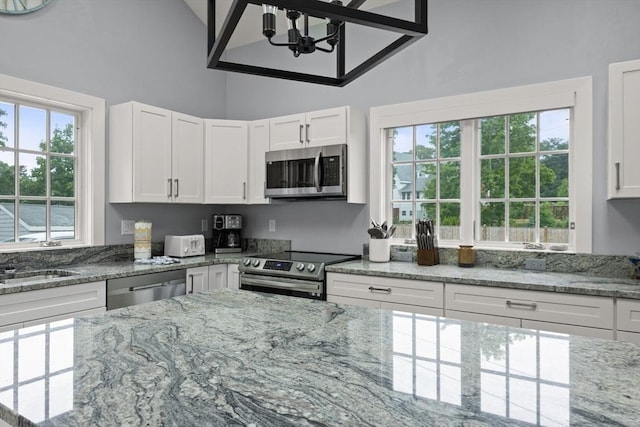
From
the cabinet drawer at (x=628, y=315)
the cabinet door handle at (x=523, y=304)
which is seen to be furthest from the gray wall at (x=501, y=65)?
the cabinet door handle at (x=523, y=304)

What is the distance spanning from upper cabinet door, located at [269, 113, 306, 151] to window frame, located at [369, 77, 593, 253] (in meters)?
0.64

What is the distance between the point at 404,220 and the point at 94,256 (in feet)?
8.69

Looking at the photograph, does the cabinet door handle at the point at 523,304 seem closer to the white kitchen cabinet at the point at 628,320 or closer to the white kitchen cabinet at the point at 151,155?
the white kitchen cabinet at the point at 628,320

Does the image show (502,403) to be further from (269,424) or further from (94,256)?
(94,256)

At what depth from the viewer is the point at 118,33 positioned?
3609 mm

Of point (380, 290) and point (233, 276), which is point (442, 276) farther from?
point (233, 276)

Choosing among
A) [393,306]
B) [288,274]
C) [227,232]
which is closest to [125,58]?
[227,232]

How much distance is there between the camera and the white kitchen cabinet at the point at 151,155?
340cm

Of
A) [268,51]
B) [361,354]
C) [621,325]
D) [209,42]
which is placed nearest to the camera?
[361,354]

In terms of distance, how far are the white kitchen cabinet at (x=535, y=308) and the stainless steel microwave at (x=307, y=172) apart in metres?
1.28

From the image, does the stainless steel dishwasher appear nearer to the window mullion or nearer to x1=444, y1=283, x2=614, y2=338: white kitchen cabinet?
x1=444, y1=283, x2=614, y2=338: white kitchen cabinet

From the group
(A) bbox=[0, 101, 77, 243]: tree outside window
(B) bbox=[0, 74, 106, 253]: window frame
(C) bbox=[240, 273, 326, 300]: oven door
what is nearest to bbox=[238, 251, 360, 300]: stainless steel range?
(C) bbox=[240, 273, 326, 300]: oven door

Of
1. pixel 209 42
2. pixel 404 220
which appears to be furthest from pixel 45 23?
pixel 404 220

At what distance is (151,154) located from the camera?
352cm
